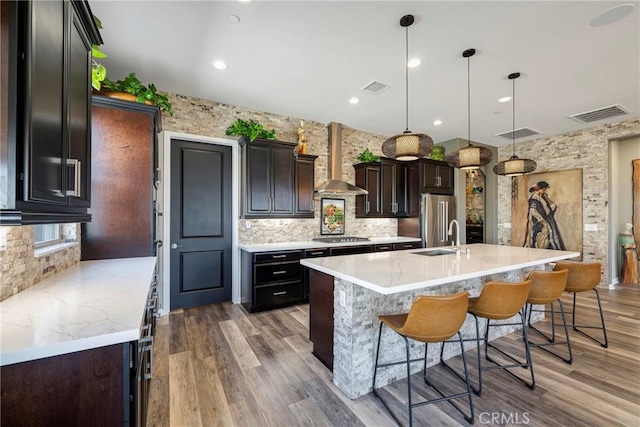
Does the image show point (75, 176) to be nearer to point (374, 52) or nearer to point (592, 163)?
point (374, 52)

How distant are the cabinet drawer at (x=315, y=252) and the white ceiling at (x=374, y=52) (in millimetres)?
2311

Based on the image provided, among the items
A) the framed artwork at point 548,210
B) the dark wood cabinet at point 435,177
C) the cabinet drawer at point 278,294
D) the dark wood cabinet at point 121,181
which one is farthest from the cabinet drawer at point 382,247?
the framed artwork at point 548,210

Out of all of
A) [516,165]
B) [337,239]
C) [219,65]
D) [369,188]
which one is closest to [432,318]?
[516,165]

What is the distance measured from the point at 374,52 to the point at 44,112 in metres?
2.82

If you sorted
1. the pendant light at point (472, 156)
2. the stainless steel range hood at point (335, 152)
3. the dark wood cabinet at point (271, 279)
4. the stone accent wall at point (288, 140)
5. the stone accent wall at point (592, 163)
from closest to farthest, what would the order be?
the pendant light at point (472, 156) < the dark wood cabinet at point (271, 279) < the stone accent wall at point (288, 140) < the stainless steel range hood at point (335, 152) < the stone accent wall at point (592, 163)

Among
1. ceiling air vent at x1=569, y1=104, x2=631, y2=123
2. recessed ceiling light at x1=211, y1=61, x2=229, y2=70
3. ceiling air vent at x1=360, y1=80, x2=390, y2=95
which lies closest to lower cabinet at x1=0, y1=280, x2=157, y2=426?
recessed ceiling light at x1=211, y1=61, x2=229, y2=70

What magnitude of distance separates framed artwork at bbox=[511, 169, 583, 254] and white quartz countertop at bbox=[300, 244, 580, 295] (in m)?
3.77

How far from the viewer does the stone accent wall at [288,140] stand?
13.1 ft

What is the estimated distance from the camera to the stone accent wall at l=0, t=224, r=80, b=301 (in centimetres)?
143

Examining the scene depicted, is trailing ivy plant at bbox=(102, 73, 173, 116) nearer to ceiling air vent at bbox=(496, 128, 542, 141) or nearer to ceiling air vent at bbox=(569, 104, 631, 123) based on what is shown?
ceiling air vent at bbox=(496, 128, 542, 141)

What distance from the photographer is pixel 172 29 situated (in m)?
2.56

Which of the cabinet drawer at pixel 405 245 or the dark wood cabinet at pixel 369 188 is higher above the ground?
the dark wood cabinet at pixel 369 188

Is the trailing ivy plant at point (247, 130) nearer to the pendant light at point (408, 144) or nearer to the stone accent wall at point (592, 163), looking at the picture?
the pendant light at point (408, 144)

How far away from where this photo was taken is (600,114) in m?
4.65
